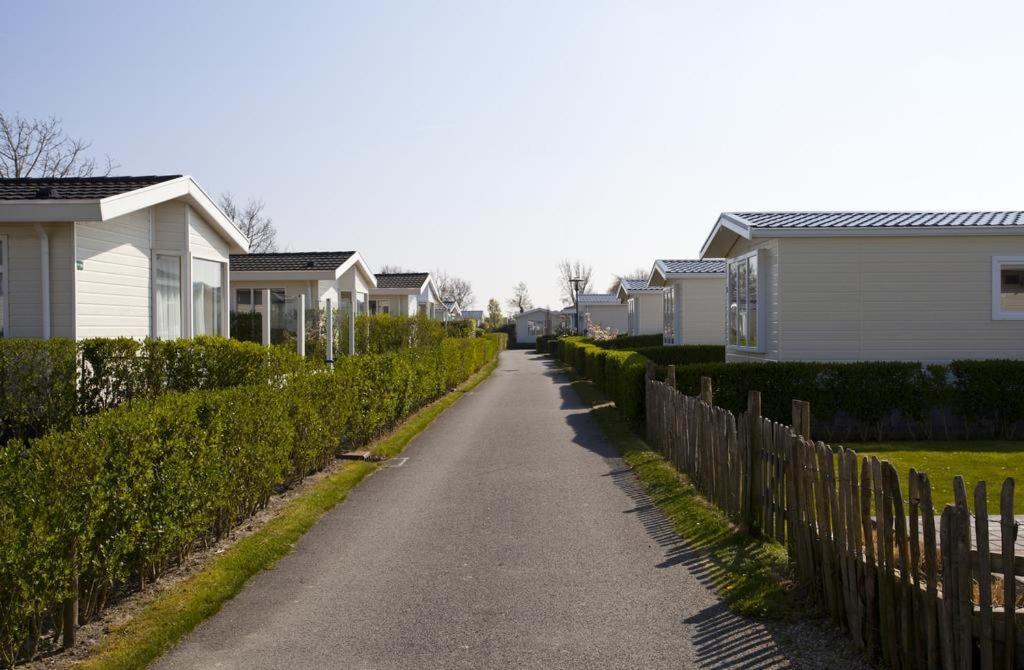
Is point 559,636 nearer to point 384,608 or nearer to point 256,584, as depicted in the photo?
point 384,608

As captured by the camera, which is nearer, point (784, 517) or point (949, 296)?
point (784, 517)

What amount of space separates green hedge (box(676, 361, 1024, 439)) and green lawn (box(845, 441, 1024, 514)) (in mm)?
600

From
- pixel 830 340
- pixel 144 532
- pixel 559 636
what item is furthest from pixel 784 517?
pixel 830 340

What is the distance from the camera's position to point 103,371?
11828 millimetres

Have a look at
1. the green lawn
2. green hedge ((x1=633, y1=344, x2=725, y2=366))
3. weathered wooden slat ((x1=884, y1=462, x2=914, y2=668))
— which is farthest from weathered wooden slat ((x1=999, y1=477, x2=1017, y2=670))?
green hedge ((x1=633, y1=344, x2=725, y2=366))

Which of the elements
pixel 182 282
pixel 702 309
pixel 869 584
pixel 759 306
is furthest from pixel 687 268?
pixel 869 584

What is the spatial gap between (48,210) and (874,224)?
13.0 metres

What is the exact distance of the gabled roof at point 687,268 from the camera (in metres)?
28.5

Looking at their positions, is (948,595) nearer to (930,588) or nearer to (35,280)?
(930,588)

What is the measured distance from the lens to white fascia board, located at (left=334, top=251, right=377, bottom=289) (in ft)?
92.4

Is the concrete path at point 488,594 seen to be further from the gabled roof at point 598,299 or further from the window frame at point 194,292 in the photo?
the gabled roof at point 598,299

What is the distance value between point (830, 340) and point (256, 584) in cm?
1204

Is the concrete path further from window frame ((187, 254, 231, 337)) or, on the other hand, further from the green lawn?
window frame ((187, 254, 231, 337))

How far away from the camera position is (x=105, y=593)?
5562mm
